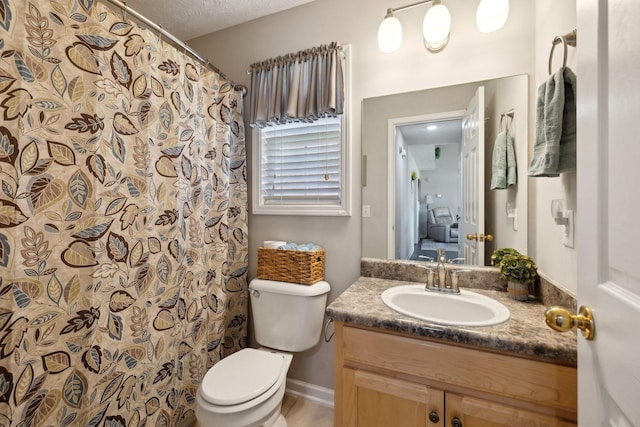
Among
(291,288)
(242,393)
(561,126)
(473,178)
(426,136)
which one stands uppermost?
(426,136)

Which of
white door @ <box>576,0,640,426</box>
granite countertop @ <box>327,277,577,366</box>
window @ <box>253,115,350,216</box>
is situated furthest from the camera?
window @ <box>253,115,350,216</box>

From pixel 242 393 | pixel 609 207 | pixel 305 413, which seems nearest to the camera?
pixel 609 207

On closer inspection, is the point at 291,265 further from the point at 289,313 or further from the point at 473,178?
the point at 473,178

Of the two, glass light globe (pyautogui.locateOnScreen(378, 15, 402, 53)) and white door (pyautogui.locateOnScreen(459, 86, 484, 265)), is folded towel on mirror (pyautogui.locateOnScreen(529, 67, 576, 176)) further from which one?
glass light globe (pyautogui.locateOnScreen(378, 15, 402, 53))

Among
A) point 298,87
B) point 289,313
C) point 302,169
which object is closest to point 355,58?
point 298,87

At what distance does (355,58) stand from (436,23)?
1.46 feet

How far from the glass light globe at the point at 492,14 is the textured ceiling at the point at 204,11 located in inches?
39.3

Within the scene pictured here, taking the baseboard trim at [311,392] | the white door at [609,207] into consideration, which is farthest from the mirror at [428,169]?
the baseboard trim at [311,392]

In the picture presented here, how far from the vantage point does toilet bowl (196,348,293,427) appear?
103 cm

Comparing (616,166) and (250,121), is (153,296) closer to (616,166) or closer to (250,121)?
(250,121)

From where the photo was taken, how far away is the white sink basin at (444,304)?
3.47 ft

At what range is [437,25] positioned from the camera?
4.02 ft

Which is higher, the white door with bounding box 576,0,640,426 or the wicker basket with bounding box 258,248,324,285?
the white door with bounding box 576,0,640,426

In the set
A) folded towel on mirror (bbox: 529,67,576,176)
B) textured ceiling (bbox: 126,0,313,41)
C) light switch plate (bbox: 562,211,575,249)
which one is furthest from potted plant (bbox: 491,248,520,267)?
textured ceiling (bbox: 126,0,313,41)
